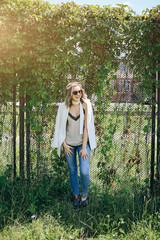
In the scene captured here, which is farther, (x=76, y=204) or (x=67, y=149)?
(x=76, y=204)

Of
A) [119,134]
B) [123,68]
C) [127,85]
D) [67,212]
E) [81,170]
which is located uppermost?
[123,68]

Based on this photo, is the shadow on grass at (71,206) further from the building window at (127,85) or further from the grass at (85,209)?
the building window at (127,85)

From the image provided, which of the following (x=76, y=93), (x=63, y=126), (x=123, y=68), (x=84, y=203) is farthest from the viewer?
(x=123, y=68)

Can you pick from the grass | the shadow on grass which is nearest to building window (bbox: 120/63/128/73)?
the grass

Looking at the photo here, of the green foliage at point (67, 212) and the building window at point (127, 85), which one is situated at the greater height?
the building window at point (127, 85)

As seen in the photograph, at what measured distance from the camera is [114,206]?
3650 mm

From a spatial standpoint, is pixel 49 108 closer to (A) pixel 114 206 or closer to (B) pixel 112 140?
(B) pixel 112 140

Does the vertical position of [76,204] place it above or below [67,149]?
below

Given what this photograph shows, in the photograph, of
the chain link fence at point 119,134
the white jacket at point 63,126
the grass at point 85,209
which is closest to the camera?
the grass at point 85,209

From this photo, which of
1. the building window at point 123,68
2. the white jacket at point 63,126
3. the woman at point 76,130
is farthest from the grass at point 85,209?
the building window at point 123,68

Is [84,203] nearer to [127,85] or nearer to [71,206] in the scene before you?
[71,206]

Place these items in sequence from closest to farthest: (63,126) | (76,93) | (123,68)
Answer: (76,93)
(63,126)
(123,68)

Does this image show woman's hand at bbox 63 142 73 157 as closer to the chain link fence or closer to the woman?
the woman

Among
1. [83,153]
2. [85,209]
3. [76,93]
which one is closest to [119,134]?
[83,153]
